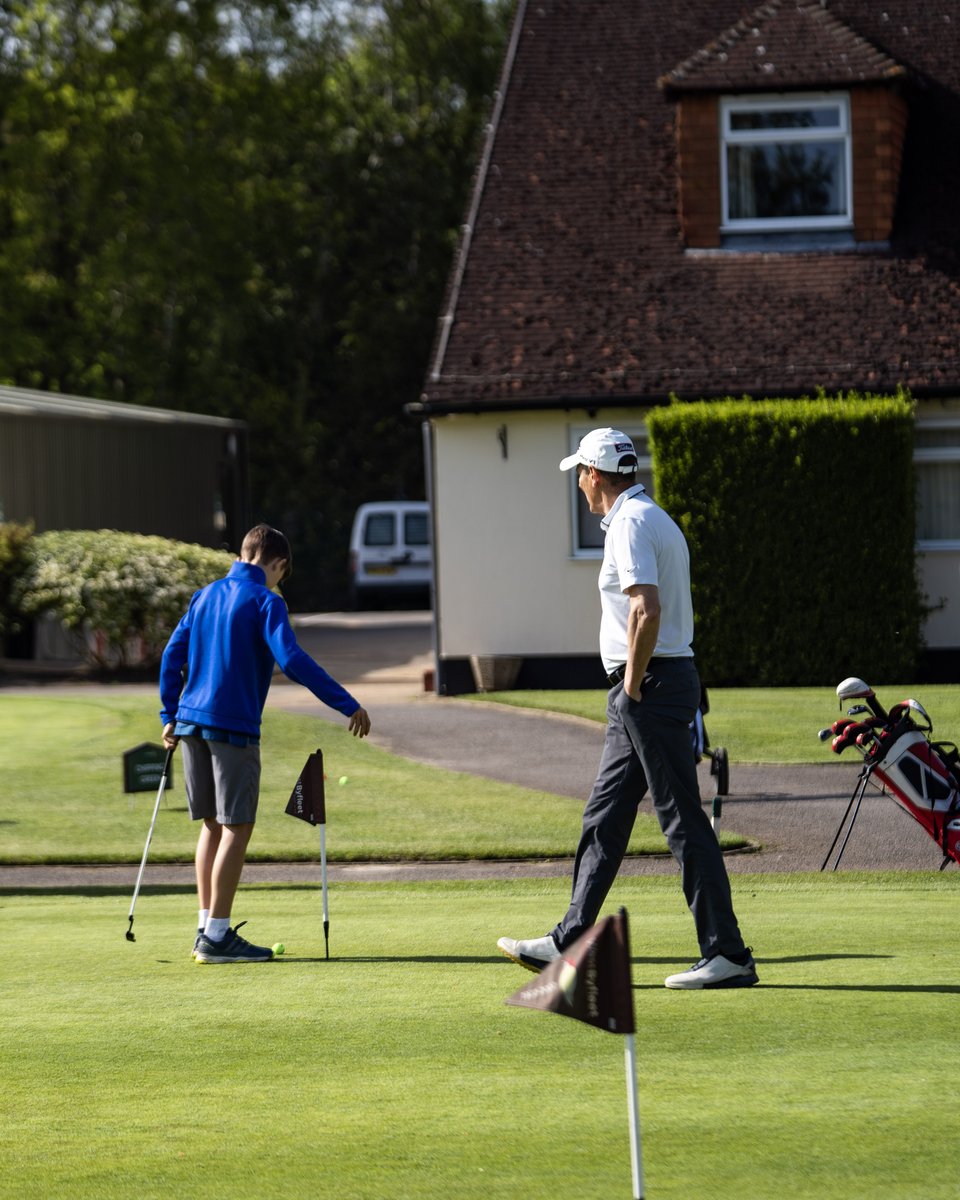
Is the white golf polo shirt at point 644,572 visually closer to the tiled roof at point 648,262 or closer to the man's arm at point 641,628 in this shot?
the man's arm at point 641,628

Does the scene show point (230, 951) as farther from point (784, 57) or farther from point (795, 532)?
point (784, 57)

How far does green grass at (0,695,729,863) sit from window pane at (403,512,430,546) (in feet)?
73.6

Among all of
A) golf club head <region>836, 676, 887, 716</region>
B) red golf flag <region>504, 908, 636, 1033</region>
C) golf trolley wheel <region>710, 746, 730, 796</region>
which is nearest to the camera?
red golf flag <region>504, 908, 636, 1033</region>

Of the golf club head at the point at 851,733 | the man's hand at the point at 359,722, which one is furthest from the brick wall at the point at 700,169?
the man's hand at the point at 359,722


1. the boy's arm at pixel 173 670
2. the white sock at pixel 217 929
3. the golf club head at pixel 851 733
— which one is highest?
the boy's arm at pixel 173 670

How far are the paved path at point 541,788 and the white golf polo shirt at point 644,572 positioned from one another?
15.1 feet

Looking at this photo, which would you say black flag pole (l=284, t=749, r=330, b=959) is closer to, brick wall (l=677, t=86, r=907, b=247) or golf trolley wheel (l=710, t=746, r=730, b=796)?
golf trolley wheel (l=710, t=746, r=730, b=796)

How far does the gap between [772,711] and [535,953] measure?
36.3 ft

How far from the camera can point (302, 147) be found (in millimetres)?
47156

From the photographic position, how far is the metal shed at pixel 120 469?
2898 cm

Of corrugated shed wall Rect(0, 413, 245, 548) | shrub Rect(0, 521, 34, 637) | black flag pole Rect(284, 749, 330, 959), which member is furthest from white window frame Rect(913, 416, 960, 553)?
black flag pole Rect(284, 749, 330, 959)

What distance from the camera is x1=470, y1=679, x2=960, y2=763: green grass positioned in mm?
15789

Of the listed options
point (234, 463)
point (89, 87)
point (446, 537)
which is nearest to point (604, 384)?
point (446, 537)

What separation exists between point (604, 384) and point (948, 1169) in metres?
17.5
